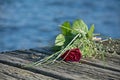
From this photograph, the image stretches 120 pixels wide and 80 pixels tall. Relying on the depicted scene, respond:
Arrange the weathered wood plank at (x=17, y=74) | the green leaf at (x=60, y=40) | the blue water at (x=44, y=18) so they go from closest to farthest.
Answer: the weathered wood plank at (x=17, y=74) → the green leaf at (x=60, y=40) → the blue water at (x=44, y=18)

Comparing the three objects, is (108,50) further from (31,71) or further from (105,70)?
(31,71)

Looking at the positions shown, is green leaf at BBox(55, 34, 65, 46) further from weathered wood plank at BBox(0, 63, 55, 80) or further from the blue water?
the blue water

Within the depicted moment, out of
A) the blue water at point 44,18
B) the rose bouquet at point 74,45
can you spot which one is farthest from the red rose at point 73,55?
the blue water at point 44,18

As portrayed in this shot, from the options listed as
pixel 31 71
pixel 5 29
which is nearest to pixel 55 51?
pixel 31 71

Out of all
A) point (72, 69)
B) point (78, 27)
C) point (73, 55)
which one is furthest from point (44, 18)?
point (72, 69)

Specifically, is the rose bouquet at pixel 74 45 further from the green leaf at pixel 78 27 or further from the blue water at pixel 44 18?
the blue water at pixel 44 18

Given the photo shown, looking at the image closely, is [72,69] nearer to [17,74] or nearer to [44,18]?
[17,74]
